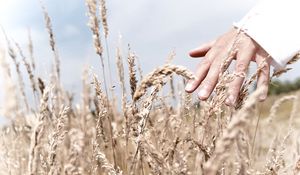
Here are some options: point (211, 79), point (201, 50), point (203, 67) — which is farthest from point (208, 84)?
point (201, 50)

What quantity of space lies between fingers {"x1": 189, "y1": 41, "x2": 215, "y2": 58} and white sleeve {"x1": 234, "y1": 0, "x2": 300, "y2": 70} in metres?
0.15

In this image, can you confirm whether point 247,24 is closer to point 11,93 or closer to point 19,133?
point 11,93

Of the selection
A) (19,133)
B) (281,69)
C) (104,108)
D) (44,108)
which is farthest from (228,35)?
(19,133)

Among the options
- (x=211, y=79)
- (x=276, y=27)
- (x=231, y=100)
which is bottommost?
(x=231, y=100)

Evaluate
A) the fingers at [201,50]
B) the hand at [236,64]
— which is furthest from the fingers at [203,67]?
the fingers at [201,50]

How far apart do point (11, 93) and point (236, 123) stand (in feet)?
1.77

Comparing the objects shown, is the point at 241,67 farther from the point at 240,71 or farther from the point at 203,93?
the point at 203,93

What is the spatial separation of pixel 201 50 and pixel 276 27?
0.31 metres

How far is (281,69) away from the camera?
1874 millimetres

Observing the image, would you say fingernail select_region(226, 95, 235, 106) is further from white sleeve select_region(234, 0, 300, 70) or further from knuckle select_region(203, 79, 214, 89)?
white sleeve select_region(234, 0, 300, 70)

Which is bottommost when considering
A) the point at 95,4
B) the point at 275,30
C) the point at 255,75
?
the point at 255,75

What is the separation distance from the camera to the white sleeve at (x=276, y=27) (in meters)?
1.83

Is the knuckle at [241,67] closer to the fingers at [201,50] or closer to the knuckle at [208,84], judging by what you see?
the knuckle at [208,84]

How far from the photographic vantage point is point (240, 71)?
1.78 meters
